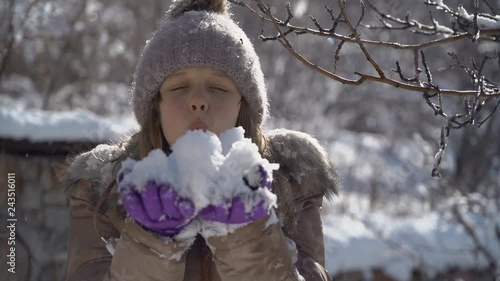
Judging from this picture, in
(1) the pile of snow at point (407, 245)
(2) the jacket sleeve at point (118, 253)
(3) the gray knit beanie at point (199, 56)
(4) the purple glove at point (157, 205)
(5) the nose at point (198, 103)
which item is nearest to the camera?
(4) the purple glove at point (157, 205)

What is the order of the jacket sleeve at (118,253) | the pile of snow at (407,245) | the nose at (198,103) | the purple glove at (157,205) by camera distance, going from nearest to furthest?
the purple glove at (157,205) < the jacket sleeve at (118,253) < the nose at (198,103) < the pile of snow at (407,245)

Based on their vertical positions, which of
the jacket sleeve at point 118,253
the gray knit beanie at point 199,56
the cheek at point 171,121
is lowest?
the jacket sleeve at point 118,253

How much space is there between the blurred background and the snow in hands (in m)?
0.80

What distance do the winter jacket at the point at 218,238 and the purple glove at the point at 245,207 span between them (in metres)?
0.09

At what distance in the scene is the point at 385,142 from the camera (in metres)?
14.3

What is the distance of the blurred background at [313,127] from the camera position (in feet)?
15.8

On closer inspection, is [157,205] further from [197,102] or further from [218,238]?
[197,102]

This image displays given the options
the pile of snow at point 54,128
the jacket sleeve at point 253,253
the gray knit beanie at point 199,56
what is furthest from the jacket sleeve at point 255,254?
the pile of snow at point 54,128

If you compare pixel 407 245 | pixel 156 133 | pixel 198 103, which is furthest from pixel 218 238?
pixel 407 245

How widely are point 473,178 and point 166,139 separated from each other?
5.82 meters

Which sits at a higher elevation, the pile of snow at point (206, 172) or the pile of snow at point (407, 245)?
the pile of snow at point (407, 245)

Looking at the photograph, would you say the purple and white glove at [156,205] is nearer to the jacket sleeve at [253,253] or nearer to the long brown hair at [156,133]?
the jacket sleeve at [253,253]

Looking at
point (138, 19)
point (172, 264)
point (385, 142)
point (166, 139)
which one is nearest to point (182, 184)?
point (172, 264)

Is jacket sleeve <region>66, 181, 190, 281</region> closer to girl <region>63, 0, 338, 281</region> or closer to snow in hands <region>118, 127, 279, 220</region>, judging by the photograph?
girl <region>63, 0, 338, 281</region>
